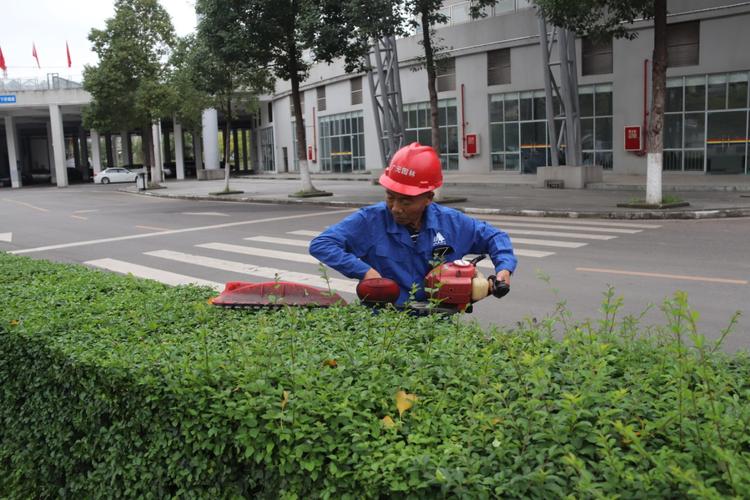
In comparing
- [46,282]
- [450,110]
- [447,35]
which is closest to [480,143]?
[450,110]

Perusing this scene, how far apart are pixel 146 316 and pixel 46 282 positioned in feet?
5.97

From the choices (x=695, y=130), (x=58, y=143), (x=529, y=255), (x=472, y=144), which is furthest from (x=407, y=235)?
(x=58, y=143)

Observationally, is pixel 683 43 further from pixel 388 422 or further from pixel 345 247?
pixel 388 422

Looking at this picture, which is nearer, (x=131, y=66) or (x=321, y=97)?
(x=131, y=66)

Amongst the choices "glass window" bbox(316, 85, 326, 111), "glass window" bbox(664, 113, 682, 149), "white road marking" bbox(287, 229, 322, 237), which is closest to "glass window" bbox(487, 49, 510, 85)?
"glass window" bbox(664, 113, 682, 149)

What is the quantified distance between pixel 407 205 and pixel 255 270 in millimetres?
7466

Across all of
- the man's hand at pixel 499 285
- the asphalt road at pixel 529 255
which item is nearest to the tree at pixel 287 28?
the asphalt road at pixel 529 255

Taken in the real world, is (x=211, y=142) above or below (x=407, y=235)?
above

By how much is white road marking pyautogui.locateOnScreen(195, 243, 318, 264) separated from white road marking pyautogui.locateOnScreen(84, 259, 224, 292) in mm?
1851

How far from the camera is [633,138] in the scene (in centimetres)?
2858

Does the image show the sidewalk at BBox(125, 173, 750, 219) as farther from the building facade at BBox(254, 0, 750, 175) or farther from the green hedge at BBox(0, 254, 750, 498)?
the green hedge at BBox(0, 254, 750, 498)

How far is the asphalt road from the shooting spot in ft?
26.1

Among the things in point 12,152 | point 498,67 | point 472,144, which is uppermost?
point 498,67

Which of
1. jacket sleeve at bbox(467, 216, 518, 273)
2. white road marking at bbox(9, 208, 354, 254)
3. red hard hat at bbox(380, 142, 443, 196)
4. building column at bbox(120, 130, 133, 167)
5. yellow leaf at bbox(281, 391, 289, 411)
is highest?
building column at bbox(120, 130, 133, 167)
